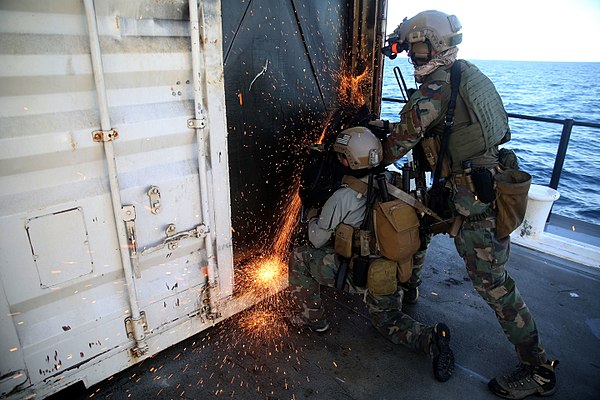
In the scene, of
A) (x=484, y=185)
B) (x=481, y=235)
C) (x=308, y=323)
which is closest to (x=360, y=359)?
(x=308, y=323)

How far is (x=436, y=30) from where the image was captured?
2.81 metres

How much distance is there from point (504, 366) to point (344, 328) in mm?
1220

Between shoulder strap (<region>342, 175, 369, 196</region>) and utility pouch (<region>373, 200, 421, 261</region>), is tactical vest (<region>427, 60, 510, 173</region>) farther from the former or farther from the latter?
shoulder strap (<region>342, 175, 369, 196</region>)

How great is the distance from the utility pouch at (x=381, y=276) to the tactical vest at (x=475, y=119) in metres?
0.87

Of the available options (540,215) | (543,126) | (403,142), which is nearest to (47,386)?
(403,142)

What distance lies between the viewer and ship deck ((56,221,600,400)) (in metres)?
2.78

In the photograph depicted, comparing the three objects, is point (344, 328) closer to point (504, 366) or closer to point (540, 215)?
point (504, 366)

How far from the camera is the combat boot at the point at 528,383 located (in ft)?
8.90

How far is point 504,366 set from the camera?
3.02 metres

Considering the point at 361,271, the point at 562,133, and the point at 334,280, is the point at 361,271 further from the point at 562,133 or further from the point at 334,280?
the point at 562,133

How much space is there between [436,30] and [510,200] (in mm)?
1270

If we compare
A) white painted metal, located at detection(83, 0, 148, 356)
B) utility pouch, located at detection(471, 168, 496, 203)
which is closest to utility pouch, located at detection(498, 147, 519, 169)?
utility pouch, located at detection(471, 168, 496, 203)

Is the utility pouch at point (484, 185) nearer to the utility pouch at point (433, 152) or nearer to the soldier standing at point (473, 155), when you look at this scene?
the soldier standing at point (473, 155)

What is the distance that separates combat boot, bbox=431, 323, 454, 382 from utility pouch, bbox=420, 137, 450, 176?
1138 millimetres
